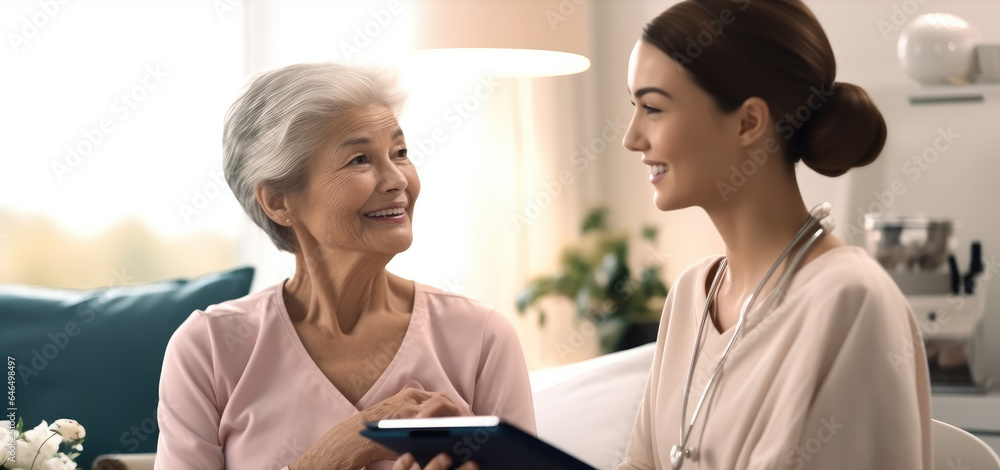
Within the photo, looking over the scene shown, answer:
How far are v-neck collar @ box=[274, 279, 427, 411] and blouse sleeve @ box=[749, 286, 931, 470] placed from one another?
0.67m

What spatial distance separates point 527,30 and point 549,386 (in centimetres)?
84

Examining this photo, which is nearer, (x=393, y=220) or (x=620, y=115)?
(x=393, y=220)

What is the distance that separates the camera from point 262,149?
147 cm

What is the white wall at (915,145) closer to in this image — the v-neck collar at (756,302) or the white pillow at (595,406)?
the white pillow at (595,406)

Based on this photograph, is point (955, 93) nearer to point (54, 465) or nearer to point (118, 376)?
point (118, 376)

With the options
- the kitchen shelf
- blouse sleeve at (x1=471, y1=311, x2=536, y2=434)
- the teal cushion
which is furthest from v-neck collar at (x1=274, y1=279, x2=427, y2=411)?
the kitchen shelf

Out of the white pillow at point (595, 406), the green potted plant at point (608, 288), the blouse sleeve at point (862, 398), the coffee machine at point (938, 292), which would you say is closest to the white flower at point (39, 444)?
the white pillow at point (595, 406)

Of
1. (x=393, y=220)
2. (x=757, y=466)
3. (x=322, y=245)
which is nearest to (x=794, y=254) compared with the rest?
(x=757, y=466)

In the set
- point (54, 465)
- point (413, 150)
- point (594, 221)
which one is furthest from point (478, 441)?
point (594, 221)

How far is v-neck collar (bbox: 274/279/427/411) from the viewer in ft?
4.71

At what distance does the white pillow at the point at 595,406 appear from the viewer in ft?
6.25

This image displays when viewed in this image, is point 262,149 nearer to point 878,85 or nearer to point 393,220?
point 393,220

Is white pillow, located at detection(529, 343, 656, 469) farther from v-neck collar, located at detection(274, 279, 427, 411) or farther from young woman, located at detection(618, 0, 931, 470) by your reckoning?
young woman, located at detection(618, 0, 931, 470)

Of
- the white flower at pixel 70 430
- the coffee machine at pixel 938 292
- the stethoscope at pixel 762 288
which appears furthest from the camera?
the coffee machine at pixel 938 292
